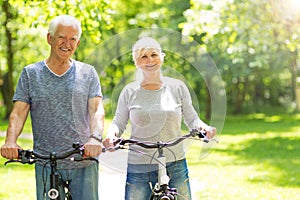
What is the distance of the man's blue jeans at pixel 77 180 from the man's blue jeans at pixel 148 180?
10.0 inches

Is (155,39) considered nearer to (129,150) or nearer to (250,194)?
(129,150)

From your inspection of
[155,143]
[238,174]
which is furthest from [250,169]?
[155,143]

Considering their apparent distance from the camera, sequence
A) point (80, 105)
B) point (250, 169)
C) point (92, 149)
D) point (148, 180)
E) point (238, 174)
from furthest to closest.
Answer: point (250, 169)
point (238, 174)
point (148, 180)
point (80, 105)
point (92, 149)

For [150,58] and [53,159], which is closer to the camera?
[53,159]

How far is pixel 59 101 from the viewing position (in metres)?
4.24

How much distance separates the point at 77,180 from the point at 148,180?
47 centimetres

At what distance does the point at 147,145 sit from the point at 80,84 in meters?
0.58

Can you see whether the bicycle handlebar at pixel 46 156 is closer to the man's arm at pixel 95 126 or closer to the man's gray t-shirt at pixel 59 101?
the man's arm at pixel 95 126

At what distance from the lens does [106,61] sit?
13.7 ft

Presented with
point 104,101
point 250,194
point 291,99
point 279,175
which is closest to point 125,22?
point 291,99

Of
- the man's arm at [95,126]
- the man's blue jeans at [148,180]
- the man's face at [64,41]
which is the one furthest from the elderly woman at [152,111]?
the man's face at [64,41]

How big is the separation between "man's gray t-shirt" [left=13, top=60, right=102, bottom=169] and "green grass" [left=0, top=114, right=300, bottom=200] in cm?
26

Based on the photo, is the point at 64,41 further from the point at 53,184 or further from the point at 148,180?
the point at 148,180

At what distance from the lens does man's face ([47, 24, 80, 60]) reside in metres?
4.21
